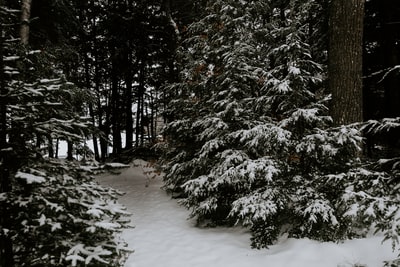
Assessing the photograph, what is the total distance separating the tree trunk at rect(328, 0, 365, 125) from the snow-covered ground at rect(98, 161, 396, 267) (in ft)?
8.07

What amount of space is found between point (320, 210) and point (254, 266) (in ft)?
4.82

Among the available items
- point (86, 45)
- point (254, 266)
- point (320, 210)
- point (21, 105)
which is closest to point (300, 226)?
point (320, 210)

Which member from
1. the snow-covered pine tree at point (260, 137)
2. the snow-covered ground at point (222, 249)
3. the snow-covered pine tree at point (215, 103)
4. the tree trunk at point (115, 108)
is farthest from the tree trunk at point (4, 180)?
the tree trunk at point (115, 108)

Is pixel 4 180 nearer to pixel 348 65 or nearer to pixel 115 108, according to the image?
pixel 348 65

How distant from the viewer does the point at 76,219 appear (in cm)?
332

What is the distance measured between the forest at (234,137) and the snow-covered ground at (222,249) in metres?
0.29

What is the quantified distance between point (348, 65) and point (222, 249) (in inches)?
175

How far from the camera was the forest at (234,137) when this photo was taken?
3.41 m

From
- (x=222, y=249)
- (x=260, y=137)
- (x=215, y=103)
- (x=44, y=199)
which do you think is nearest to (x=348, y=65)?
(x=260, y=137)

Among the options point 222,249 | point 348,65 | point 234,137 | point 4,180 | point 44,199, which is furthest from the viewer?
point 234,137

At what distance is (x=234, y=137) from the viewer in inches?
274

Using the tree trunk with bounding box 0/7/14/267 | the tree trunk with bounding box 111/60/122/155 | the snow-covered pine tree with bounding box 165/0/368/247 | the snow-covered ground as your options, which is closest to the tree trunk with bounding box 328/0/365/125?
the snow-covered pine tree with bounding box 165/0/368/247

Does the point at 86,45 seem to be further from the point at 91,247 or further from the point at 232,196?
the point at 91,247

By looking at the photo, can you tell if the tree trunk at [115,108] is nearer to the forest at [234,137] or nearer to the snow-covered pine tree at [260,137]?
the forest at [234,137]
